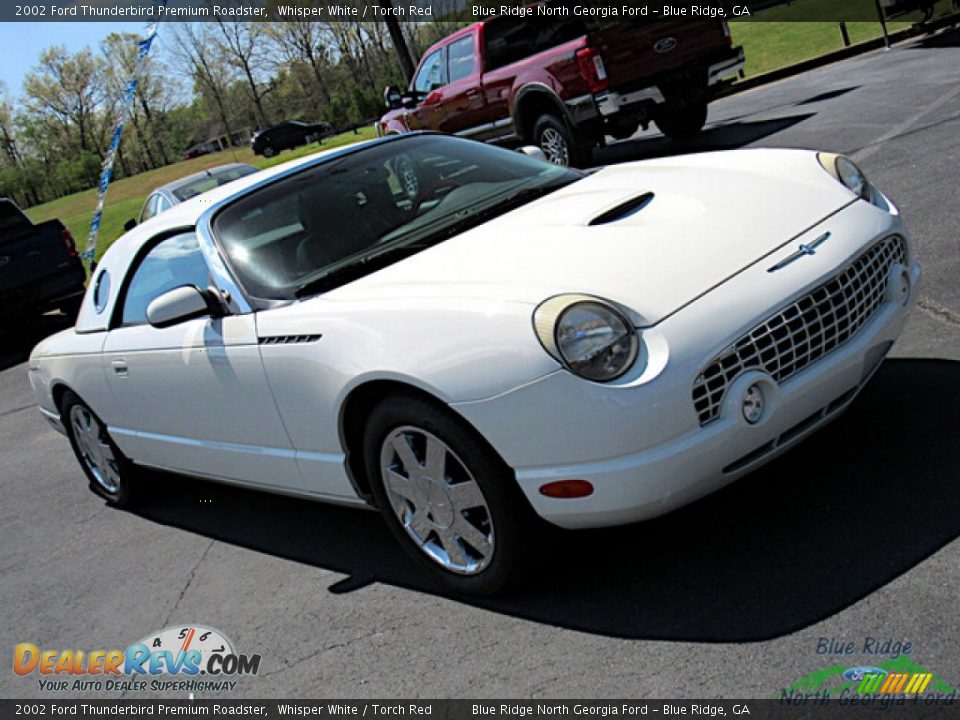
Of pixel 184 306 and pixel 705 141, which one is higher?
pixel 184 306

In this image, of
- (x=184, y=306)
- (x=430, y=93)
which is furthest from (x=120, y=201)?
(x=184, y=306)

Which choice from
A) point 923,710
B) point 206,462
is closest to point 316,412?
point 206,462

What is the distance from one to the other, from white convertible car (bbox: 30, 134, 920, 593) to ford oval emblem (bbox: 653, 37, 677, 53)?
7744 mm

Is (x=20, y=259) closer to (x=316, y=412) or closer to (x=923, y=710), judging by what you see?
(x=316, y=412)

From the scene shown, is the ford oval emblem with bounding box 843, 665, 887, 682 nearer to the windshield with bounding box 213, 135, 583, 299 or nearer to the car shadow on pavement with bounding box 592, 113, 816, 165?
the windshield with bounding box 213, 135, 583, 299

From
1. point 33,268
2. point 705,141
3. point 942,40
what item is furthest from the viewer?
point 942,40

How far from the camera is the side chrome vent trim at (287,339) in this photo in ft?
12.1

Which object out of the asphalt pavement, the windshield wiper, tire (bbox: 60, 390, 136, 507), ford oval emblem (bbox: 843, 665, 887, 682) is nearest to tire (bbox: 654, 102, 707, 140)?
the asphalt pavement

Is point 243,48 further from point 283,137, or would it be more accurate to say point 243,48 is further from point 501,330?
point 501,330

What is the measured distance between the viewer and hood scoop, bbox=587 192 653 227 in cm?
375

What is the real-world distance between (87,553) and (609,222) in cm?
318

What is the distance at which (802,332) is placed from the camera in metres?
3.24

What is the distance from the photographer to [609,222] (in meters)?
3.74

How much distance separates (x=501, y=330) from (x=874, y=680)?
138cm
